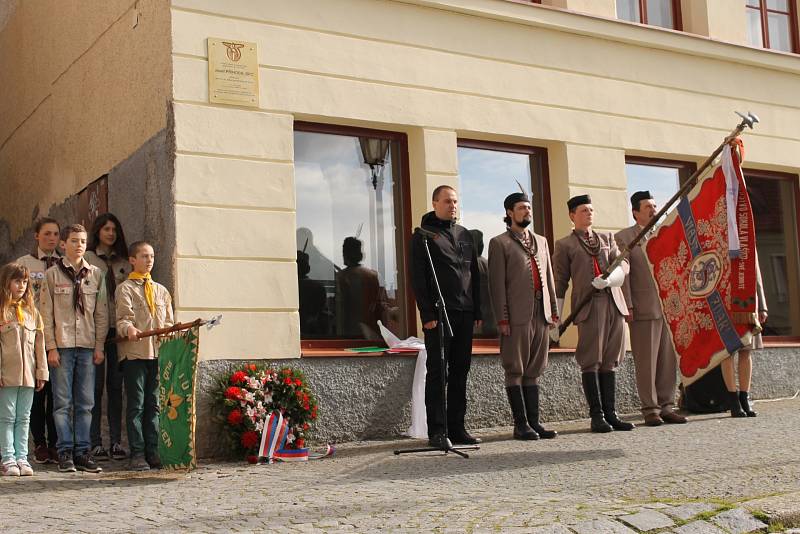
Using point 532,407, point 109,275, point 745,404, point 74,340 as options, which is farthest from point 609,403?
point 74,340

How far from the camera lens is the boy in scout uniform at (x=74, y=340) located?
7.90 metres

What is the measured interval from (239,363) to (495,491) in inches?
129

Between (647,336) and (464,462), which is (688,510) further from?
(647,336)

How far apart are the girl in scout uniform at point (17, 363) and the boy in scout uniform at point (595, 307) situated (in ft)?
14.4

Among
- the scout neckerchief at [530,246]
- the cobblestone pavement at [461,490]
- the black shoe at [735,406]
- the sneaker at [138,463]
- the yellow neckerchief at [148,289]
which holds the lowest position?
the cobblestone pavement at [461,490]

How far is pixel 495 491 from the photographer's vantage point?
6223 mm

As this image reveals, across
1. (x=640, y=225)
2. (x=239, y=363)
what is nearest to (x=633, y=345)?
(x=640, y=225)

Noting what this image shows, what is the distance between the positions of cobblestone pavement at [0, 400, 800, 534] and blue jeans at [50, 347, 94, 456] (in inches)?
11.3

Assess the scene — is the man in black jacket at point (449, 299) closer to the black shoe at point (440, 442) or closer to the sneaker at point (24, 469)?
the black shoe at point (440, 442)

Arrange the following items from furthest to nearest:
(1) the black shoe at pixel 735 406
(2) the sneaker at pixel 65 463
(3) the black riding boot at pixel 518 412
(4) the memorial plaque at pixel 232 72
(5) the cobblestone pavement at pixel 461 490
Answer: (1) the black shoe at pixel 735 406
(4) the memorial plaque at pixel 232 72
(3) the black riding boot at pixel 518 412
(2) the sneaker at pixel 65 463
(5) the cobblestone pavement at pixel 461 490

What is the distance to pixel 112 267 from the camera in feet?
28.8

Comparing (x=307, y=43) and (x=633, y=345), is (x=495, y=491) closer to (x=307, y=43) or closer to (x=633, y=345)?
(x=633, y=345)

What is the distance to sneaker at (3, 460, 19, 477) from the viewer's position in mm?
7457

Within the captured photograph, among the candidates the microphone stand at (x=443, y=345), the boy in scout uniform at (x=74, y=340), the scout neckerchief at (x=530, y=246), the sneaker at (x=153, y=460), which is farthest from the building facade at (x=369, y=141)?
the scout neckerchief at (x=530, y=246)
